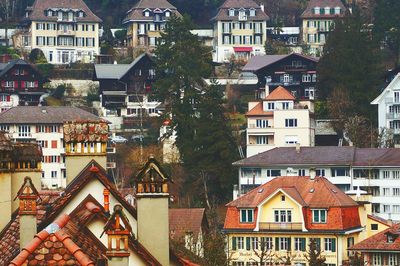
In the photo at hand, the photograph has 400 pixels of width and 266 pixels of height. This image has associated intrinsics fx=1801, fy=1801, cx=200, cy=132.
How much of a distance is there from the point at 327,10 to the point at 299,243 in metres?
71.3

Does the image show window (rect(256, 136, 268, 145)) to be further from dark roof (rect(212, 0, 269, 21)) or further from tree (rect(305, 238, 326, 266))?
dark roof (rect(212, 0, 269, 21))

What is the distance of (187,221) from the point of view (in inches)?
3150

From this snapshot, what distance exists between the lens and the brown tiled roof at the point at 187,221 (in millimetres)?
75312

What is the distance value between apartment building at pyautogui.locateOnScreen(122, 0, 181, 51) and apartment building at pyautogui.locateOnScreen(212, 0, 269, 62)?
13.5 ft

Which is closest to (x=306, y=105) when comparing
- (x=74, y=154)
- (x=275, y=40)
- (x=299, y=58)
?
(x=299, y=58)

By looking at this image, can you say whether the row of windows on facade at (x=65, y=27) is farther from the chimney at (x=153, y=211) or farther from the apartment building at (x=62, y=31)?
the chimney at (x=153, y=211)

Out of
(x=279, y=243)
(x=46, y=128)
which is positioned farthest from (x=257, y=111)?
(x=279, y=243)

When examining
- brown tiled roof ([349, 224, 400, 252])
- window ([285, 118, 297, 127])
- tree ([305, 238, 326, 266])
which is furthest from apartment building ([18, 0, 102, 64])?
brown tiled roof ([349, 224, 400, 252])

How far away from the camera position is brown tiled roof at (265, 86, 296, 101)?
124 meters

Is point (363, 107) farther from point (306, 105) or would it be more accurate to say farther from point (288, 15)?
point (288, 15)

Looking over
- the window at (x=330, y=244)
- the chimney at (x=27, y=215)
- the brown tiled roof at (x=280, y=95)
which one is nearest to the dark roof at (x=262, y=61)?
the brown tiled roof at (x=280, y=95)

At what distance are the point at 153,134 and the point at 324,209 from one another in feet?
132

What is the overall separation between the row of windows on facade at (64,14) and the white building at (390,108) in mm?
42489

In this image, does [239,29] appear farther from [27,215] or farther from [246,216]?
[27,215]
